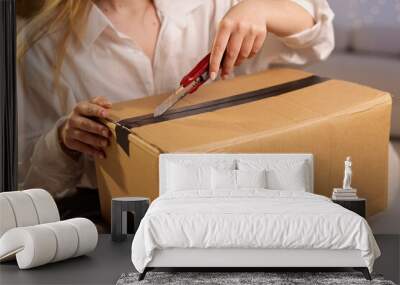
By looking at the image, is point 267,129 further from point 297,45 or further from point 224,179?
point 297,45

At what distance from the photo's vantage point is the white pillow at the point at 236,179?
4.05 meters

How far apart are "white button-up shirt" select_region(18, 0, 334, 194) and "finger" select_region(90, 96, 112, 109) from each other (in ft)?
0.11

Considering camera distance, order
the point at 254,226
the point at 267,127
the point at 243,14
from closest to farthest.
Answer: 1. the point at 254,226
2. the point at 267,127
3. the point at 243,14

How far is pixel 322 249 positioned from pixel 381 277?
32 cm

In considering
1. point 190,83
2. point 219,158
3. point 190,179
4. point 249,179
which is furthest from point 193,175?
point 190,83

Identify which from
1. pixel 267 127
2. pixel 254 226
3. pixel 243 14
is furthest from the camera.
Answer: pixel 243 14

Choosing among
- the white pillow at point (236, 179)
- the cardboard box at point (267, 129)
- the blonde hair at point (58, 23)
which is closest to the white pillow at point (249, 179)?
the white pillow at point (236, 179)

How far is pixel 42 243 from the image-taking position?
3.50m

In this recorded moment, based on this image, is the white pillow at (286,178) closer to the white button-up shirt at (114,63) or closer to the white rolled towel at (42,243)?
the white button-up shirt at (114,63)

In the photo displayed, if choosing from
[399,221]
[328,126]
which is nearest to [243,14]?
[328,126]

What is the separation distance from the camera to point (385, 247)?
13.6ft

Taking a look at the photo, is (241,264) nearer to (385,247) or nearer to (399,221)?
(385,247)

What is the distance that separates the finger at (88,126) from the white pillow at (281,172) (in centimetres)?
79

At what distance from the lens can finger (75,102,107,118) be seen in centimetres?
425
